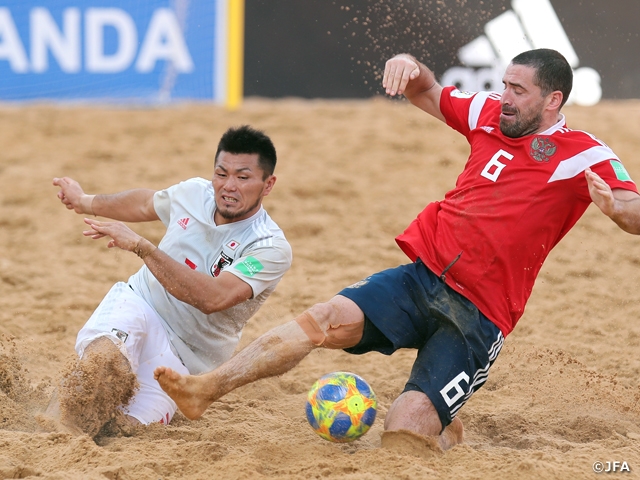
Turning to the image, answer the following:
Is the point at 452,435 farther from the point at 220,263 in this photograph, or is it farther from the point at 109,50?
the point at 109,50

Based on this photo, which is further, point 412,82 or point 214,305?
point 412,82

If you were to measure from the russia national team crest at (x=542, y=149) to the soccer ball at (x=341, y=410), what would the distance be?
1.42 m

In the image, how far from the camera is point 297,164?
900 centimetres

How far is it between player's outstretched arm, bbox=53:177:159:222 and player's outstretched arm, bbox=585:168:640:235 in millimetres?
2402

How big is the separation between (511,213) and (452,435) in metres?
1.13

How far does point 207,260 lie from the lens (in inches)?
177

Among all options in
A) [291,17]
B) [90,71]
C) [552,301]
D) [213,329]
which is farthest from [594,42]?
[213,329]

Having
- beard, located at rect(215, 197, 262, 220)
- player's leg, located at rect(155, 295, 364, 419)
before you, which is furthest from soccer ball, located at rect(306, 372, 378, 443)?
beard, located at rect(215, 197, 262, 220)

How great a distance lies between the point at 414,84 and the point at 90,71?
696 centimetres

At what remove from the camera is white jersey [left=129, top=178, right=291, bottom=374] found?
174 inches

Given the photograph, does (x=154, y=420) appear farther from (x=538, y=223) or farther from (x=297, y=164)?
(x=297, y=164)

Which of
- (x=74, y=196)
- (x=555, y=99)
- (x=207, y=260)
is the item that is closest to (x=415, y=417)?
(x=207, y=260)

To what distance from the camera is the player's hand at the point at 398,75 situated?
14.4 feet

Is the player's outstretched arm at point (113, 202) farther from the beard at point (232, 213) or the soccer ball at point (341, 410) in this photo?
the soccer ball at point (341, 410)
